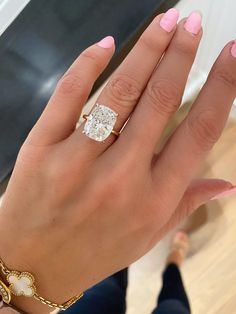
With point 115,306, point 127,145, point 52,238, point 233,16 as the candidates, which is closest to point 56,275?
point 52,238

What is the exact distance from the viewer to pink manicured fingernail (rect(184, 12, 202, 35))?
0.54 m

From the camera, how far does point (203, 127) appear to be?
0.56 metres

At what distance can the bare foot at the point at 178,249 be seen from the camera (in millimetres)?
1214

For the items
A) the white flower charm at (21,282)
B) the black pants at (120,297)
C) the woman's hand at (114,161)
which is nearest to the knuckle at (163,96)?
the woman's hand at (114,161)

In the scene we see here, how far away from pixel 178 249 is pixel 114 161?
714 mm

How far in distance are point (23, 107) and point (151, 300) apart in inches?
29.1

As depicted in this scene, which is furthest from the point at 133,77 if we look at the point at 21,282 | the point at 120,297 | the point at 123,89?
the point at 120,297

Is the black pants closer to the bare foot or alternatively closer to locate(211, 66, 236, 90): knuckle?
the bare foot

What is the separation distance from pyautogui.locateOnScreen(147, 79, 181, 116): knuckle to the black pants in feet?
2.15

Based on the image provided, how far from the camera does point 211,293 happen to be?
3.87 feet

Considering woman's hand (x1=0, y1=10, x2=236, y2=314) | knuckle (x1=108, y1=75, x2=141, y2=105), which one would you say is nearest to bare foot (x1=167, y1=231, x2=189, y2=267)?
woman's hand (x1=0, y1=10, x2=236, y2=314)

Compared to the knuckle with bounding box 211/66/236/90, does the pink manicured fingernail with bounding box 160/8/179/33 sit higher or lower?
higher

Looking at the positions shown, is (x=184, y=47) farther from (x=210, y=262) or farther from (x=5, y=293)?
(x=210, y=262)

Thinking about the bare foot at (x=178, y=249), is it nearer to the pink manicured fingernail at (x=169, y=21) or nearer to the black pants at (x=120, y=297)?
the black pants at (x=120, y=297)
